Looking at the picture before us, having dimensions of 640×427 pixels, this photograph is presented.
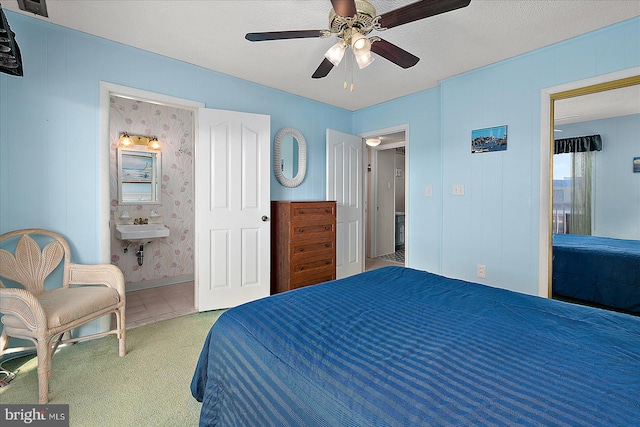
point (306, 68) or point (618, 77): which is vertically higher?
point (306, 68)

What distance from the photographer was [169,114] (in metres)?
4.07

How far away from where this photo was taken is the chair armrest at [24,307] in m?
1.68

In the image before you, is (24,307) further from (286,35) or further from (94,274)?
(286,35)

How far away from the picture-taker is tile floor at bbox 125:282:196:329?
2.92 metres

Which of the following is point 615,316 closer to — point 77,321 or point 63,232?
point 77,321

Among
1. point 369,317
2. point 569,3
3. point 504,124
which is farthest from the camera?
point 504,124

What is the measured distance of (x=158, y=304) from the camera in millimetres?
3316

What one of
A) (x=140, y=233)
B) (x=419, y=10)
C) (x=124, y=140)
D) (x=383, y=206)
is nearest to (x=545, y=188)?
(x=419, y=10)

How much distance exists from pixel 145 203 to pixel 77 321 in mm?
2335

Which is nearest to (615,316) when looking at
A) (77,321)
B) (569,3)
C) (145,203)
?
(569,3)

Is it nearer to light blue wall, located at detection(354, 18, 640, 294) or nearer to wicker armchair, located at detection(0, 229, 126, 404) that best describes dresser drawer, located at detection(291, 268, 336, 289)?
light blue wall, located at detection(354, 18, 640, 294)

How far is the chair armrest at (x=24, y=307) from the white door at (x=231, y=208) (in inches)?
55.0

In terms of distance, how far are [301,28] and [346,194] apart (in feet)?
7.65
